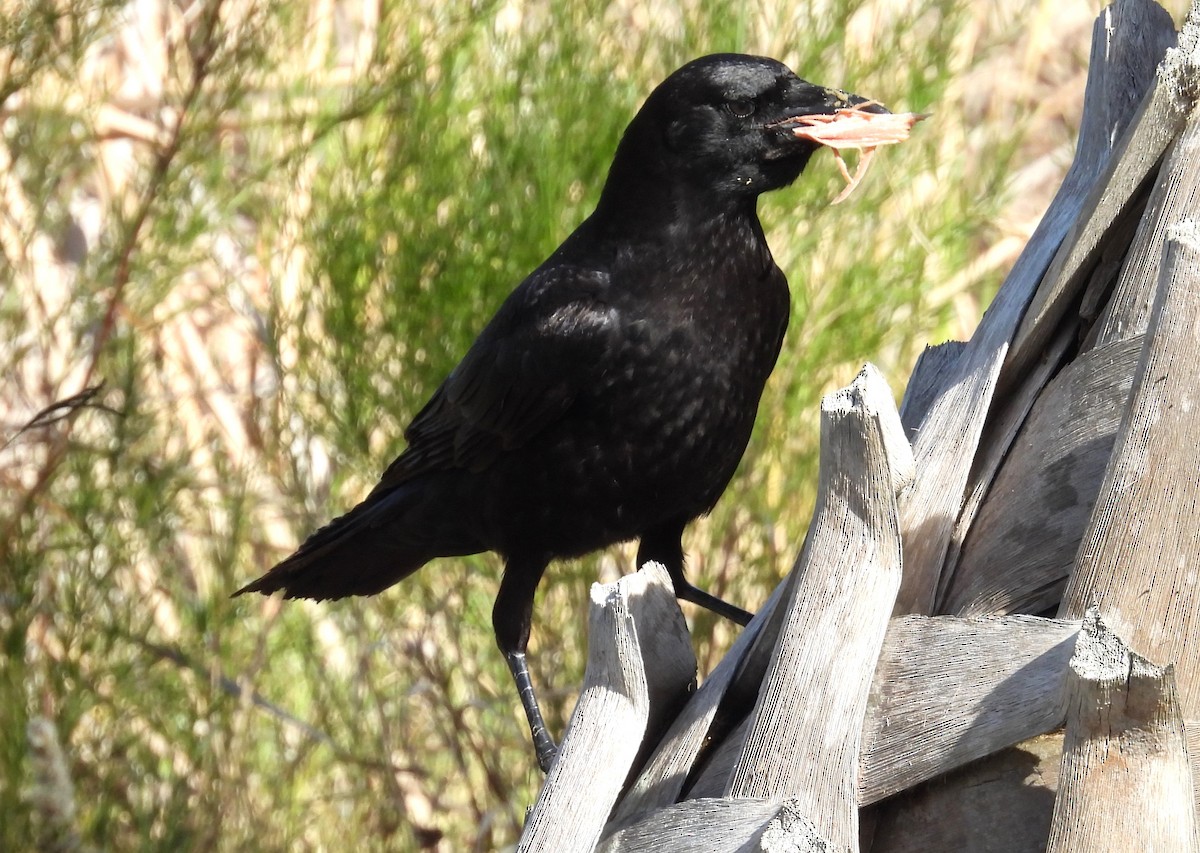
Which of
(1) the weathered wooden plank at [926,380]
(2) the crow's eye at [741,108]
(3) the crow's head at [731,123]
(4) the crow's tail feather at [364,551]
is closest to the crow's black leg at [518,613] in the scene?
(4) the crow's tail feather at [364,551]

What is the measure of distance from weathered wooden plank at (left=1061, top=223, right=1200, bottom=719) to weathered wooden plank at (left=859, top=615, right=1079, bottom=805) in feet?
0.17

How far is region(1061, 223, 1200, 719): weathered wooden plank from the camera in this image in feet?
3.07

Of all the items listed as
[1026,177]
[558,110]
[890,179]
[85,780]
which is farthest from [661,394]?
[1026,177]

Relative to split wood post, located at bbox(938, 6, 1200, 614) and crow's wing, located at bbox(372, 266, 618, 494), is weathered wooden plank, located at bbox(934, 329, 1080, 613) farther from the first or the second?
crow's wing, located at bbox(372, 266, 618, 494)

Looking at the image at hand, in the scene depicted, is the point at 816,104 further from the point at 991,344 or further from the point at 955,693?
the point at 955,693

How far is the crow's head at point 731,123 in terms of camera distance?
2.48 m

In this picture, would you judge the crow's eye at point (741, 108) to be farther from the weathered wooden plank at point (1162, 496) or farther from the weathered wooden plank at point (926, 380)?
the weathered wooden plank at point (1162, 496)

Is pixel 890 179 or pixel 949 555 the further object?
pixel 890 179

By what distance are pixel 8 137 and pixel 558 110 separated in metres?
1.51

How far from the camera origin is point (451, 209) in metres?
3.29

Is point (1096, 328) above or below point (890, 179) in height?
below

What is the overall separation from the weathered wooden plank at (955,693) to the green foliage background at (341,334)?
225 centimetres

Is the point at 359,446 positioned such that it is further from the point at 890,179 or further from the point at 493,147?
the point at 890,179

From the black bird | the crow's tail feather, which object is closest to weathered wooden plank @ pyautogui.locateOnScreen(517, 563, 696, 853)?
the black bird
